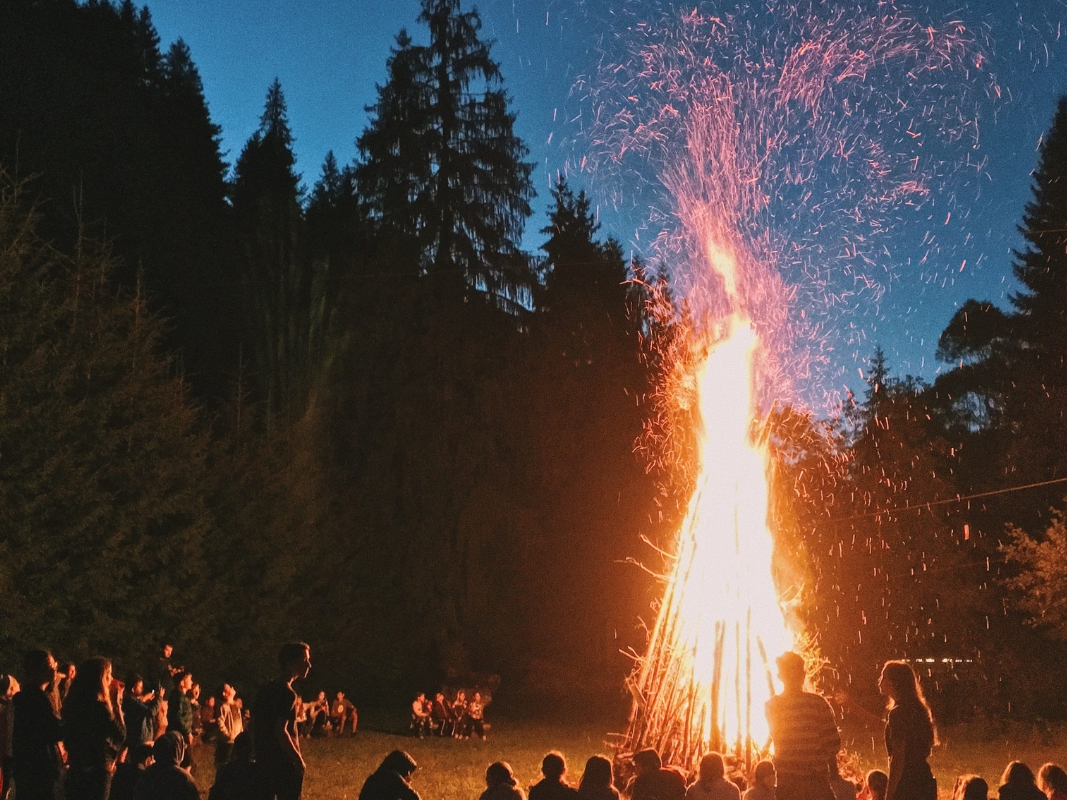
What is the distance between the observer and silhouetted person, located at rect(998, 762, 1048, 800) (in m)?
6.28

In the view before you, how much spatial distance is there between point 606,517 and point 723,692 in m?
20.4

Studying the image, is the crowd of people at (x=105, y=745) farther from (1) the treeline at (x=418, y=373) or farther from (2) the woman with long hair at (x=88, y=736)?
(1) the treeline at (x=418, y=373)

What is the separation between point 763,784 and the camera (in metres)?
7.26

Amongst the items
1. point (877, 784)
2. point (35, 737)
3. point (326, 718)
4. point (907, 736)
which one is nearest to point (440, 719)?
point (326, 718)

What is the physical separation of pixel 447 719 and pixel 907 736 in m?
15.9

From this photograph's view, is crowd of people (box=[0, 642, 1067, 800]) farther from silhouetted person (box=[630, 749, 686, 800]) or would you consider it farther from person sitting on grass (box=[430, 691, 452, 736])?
person sitting on grass (box=[430, 691, 452, 736])

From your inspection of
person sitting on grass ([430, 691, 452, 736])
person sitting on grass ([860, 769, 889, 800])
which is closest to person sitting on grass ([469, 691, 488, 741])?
person sitting on grass ([430, 691, 452, 736])

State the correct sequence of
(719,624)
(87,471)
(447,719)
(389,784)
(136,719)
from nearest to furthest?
(389,784)
(136,719)
(719,624)
(87,471)
(447,719)

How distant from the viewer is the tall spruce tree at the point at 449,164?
30734 millimetres

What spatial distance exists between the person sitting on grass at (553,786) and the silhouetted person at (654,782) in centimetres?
44

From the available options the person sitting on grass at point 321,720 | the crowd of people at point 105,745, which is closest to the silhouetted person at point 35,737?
the crowd of people at point 105,745

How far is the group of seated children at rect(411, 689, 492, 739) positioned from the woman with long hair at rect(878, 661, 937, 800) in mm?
15387

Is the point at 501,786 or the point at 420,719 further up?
the point at 501,786

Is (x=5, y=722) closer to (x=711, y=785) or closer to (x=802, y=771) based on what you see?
(x=711, y=785)
